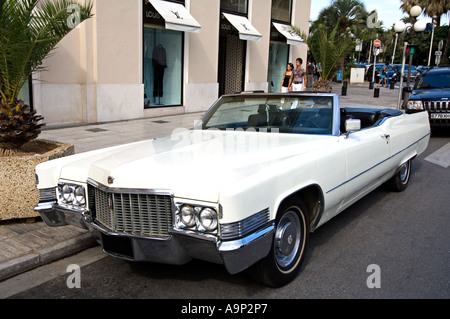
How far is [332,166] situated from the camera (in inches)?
153

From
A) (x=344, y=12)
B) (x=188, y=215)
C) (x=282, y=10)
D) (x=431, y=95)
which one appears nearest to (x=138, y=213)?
(x=188, y=215)

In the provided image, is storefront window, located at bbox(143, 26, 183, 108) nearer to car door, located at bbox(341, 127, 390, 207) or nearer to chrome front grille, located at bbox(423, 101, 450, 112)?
chrome front grille, located at bbox(423, 101, 450, 112)

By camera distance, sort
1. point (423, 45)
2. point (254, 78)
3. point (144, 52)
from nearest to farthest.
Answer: point (144, 52), point (254, 78), point (423, 45)

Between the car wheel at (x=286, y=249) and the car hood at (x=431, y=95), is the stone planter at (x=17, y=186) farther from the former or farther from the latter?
the car hood at (x=431, y=95)

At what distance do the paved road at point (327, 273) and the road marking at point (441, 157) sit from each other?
3912 millimetres

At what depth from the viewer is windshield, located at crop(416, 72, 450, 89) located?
12230 millimetres

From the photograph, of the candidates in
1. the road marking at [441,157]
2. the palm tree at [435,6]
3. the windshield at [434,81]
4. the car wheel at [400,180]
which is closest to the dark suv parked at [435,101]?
the windshield at [434,81]

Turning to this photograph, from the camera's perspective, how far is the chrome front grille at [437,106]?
11.1 m

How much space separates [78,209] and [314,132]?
95.7 inches

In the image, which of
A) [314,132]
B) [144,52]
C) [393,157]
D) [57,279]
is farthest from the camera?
[144,52]

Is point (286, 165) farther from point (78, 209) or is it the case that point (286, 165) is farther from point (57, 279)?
point (57, 279)

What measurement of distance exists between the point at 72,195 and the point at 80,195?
9cm

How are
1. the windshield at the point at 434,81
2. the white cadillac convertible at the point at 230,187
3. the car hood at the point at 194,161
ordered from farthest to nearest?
the windshield at the point at 434,81, the car hood at the point at 194,161, the white cadillac convertible at the point at 230,187
